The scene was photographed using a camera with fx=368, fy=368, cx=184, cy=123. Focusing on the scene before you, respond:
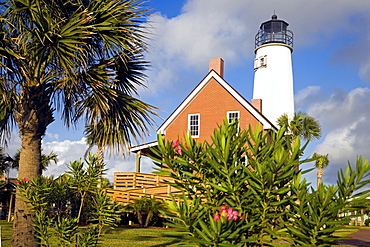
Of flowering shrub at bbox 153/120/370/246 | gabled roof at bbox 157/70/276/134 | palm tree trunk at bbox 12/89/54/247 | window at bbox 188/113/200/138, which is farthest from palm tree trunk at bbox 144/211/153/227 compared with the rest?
flowering shrub at bbox 153/120/370/246

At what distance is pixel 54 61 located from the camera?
8898 millimetres

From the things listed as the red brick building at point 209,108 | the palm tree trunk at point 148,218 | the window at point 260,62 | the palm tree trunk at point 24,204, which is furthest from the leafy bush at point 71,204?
the window at point 260,62

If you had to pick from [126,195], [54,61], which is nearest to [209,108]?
[126,195]

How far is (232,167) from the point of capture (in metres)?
2.62

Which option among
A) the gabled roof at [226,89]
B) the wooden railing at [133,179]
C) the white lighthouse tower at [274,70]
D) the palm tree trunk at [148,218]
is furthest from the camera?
the white lighthouse tower at [274,70]

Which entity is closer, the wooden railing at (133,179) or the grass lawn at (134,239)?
the grass lawn at (134,239)

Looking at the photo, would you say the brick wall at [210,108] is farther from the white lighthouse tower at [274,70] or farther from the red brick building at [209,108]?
the white lighthouse tower at [274,70]

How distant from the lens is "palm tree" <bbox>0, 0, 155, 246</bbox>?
8.33 m

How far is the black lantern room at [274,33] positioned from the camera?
37438 millimetres

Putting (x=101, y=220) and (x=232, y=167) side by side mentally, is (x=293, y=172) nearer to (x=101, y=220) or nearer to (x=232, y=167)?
(x=232, y=167)

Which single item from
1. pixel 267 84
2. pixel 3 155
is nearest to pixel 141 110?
pixel 3 155

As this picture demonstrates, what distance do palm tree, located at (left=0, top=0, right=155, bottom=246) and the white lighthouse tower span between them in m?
26.1

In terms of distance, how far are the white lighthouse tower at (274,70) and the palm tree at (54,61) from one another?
2612cm

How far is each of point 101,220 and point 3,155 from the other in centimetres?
2425
